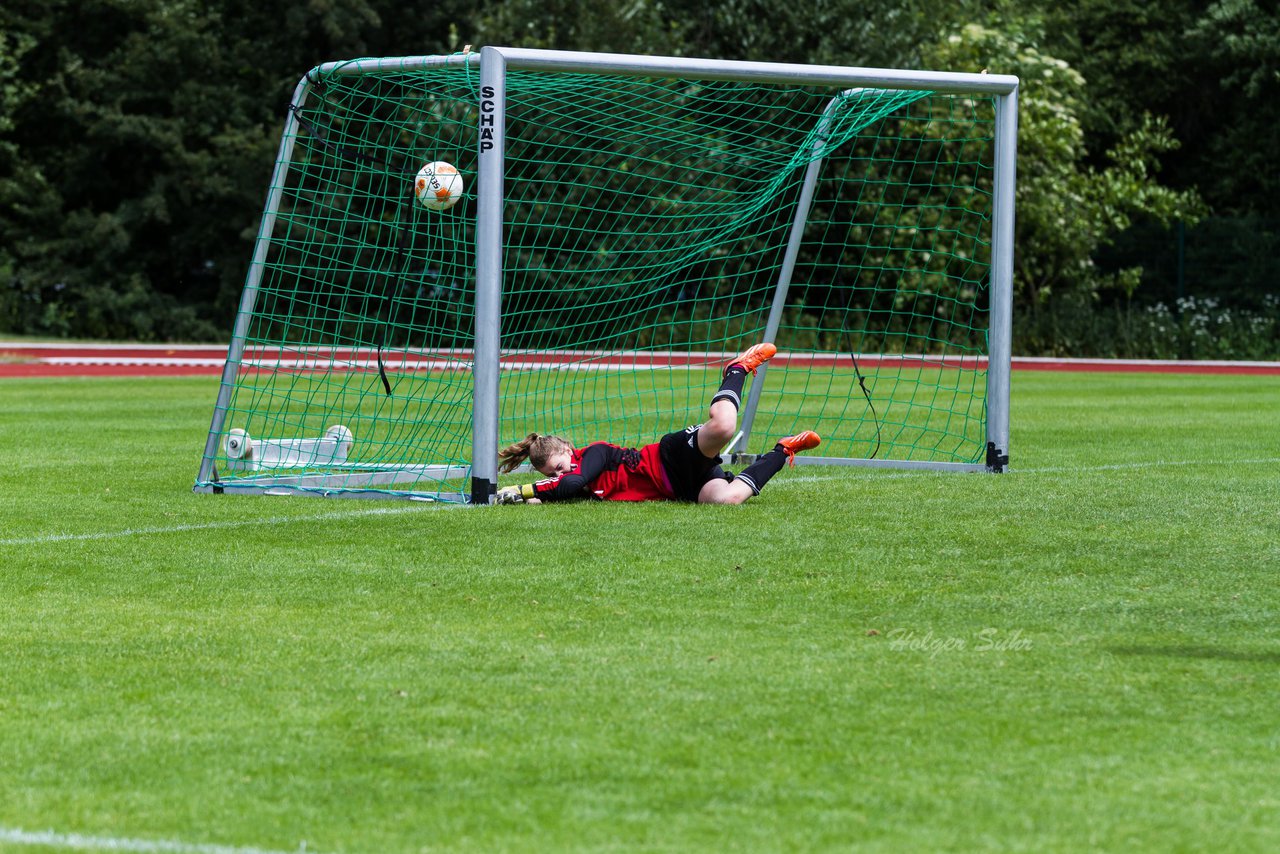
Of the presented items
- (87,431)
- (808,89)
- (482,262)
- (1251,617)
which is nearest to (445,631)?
(1251,617)

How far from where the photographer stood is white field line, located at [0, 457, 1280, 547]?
742 cm

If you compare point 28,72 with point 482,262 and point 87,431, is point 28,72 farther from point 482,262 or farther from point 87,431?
point 482,262

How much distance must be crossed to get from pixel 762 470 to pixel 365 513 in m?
2.07

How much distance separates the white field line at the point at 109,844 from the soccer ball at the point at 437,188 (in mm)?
6916

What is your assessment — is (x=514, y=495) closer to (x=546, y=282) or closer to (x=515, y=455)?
(x=515, y=455)

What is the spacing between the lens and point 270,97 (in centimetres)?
3412

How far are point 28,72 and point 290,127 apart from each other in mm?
27884

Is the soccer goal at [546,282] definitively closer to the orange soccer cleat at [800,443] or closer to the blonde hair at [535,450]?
the blonde hair at [535,450]

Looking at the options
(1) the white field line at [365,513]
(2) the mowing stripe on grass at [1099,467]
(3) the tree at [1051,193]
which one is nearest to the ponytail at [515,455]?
(1) the white field line at [365,513]

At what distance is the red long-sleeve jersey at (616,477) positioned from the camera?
28.0ft

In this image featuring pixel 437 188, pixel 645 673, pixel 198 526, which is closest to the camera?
pixel 645 673

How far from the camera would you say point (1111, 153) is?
29.7 meters

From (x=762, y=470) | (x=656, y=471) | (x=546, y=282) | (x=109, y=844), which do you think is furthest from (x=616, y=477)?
(x=546, y=282)

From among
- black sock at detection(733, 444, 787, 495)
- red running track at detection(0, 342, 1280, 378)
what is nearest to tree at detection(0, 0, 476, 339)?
red running track at detection(0, 342, 1280, 378)
